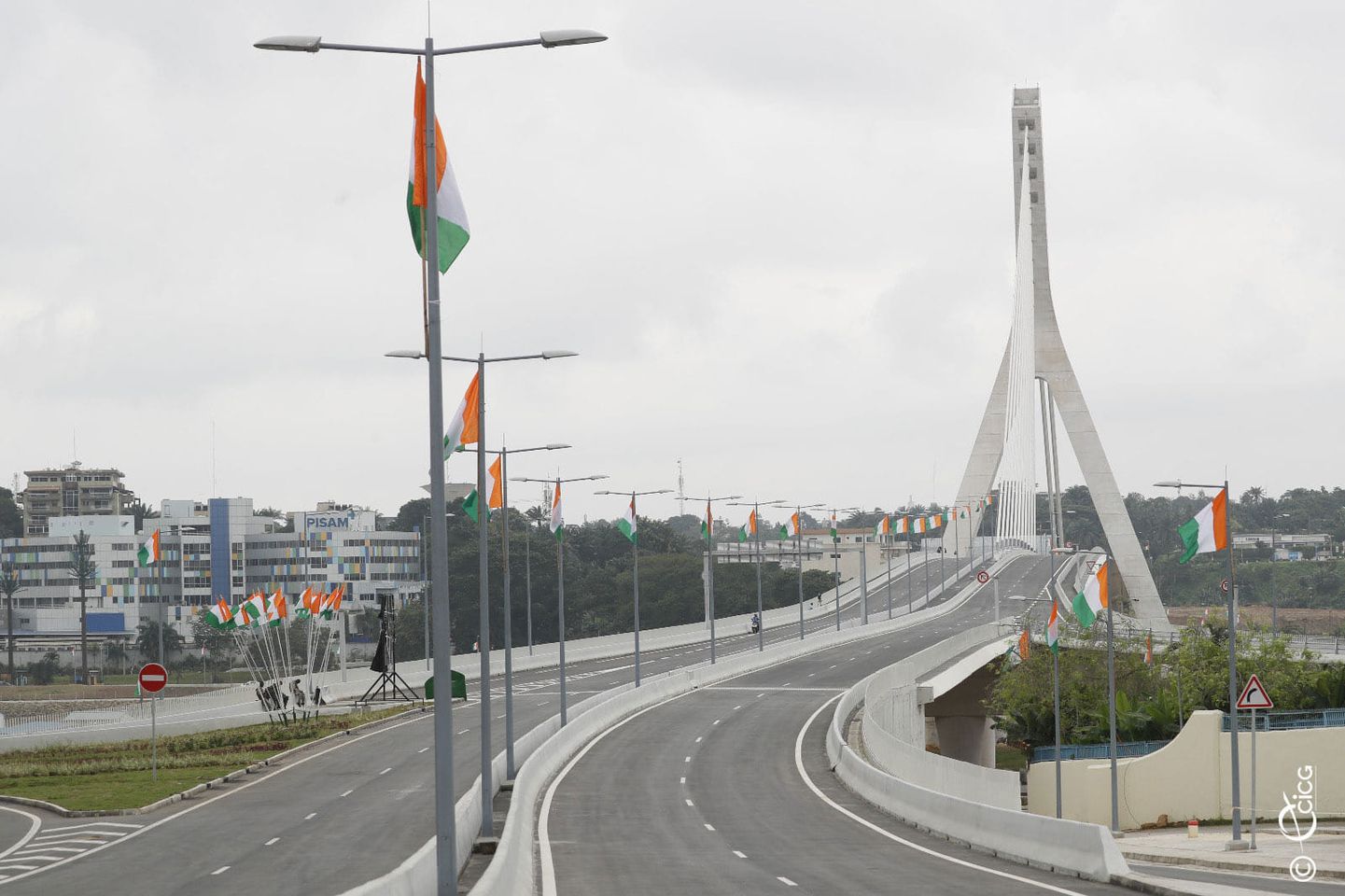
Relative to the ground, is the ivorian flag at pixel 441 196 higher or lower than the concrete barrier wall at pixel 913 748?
higher

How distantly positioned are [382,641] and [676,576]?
86.8 meters

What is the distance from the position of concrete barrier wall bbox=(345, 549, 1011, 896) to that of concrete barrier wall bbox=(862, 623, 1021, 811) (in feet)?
29.9

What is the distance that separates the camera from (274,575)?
177 meters

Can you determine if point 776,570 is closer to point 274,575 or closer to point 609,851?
point 274,575

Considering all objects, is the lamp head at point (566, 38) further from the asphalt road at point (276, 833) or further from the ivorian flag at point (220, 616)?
the ivorian flag at point (220, 616)

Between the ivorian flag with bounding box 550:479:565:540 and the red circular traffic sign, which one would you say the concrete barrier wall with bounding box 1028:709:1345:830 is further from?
the red circular traffic sign

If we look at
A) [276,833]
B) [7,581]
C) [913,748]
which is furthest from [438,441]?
[7,581]

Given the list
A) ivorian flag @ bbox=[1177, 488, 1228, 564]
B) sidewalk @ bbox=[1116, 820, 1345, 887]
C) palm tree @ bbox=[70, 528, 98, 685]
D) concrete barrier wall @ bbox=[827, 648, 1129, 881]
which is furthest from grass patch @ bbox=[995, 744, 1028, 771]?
palm tree @ bbox=[70, 528, 98, 685]

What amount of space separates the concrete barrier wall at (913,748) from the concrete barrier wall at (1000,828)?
1.78 m

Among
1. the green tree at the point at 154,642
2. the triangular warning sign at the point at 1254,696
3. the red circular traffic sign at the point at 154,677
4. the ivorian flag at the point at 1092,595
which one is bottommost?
the green tree at the point at 154,642

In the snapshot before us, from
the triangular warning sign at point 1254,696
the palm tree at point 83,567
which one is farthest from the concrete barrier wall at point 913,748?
the palm tree at point 83,567

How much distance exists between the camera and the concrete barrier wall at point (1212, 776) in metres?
49.1

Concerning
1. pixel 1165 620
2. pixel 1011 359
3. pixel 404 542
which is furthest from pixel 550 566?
pixel 1165 620

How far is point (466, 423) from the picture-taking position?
27.7 meters
